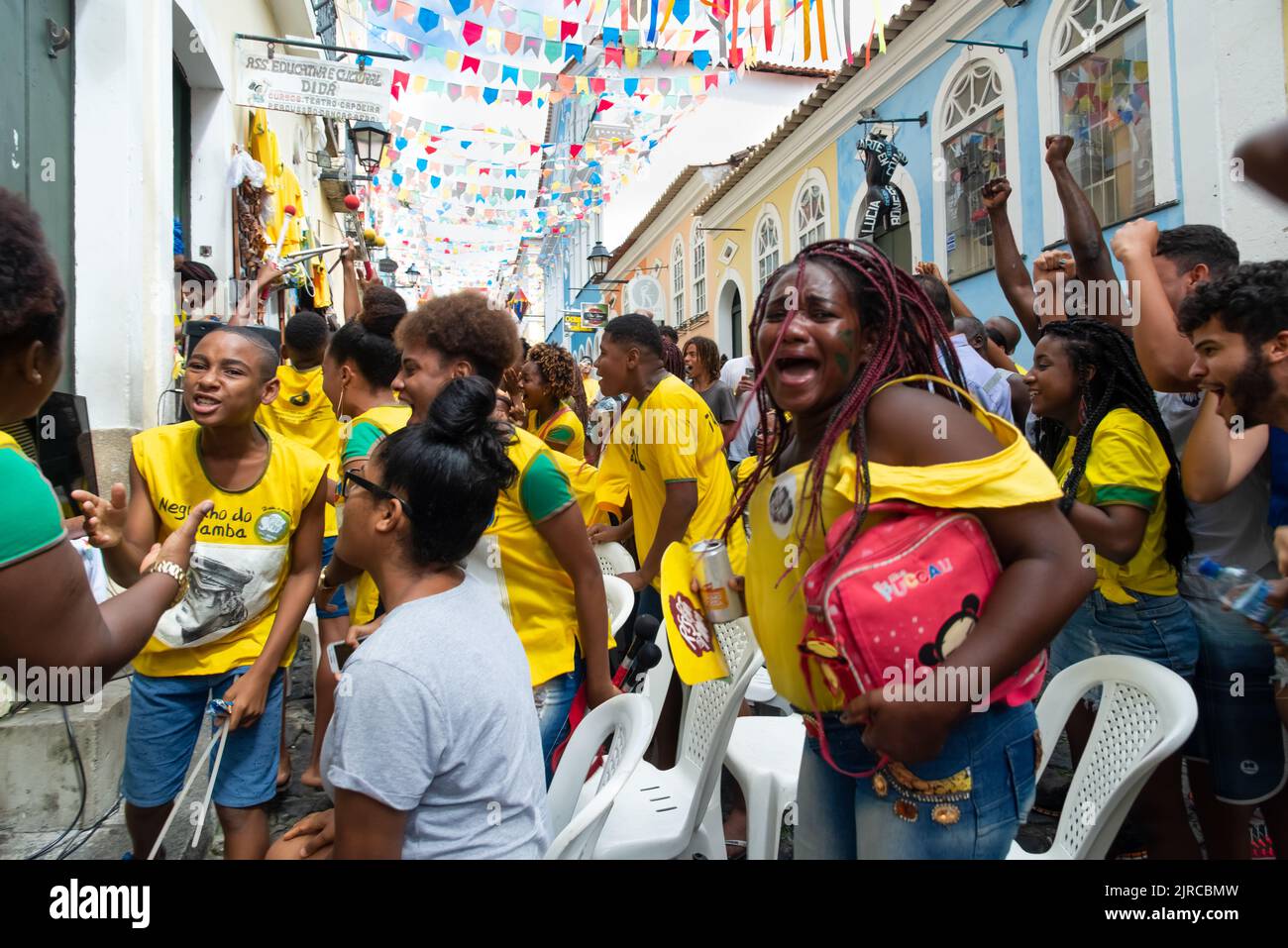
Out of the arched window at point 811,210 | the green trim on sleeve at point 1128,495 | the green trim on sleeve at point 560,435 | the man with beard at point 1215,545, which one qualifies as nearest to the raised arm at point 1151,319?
the man with beard at point 1215,545

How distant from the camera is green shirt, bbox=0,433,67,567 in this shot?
4.42 feet

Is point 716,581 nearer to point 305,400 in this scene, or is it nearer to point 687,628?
point 687,628

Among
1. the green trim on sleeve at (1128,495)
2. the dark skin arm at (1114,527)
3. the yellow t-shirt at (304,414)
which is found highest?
the yellow t-shirt at (304,414)

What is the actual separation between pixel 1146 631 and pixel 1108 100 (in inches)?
283

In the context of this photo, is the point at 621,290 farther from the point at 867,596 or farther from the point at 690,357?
the point at 867,596

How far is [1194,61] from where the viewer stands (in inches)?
256

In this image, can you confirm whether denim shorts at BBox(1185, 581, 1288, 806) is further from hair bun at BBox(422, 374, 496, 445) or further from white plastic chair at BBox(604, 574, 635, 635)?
hair bun at BBox(422, 374, 496, 445)

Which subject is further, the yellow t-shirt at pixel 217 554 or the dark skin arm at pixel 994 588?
the yellow t-shirt at pixel 217 554

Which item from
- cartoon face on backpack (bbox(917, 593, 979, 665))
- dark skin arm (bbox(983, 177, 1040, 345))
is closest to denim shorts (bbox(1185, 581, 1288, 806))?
cartoon face on backpack (bbox(917, 593, 979, 665))

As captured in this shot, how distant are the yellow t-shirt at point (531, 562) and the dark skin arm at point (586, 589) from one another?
1.5 inches

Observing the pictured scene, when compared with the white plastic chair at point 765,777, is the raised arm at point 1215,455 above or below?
above

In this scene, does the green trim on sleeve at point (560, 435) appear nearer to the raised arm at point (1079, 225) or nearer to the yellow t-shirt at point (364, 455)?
the yellow t-shirt at point (364, 455)

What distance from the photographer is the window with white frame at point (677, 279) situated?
2106 cm
